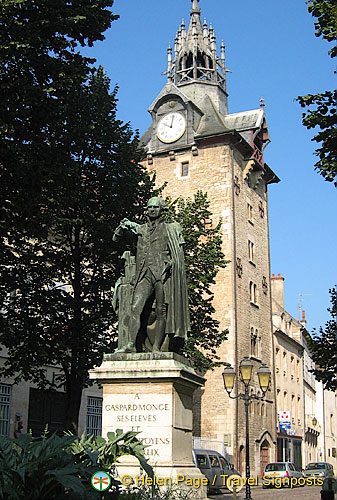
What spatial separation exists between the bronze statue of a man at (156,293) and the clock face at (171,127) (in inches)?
1292

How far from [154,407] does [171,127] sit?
35.0 meters

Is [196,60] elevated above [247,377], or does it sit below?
above

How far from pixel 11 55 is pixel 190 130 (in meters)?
28.8

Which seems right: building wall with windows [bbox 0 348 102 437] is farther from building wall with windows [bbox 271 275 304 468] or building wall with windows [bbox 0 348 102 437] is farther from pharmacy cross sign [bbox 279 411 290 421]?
pharmacy cross sign [bbox 279 411 290 421]

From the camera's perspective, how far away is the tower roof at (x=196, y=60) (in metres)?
46.8

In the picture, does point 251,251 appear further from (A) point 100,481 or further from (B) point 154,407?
(A) point 100,481

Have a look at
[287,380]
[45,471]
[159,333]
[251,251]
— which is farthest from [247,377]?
[287,380]

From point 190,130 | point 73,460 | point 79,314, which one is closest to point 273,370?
point 190,130

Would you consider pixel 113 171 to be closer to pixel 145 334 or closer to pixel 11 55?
pixel 11 55

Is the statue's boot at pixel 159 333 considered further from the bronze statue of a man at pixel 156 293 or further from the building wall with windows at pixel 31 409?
the building wall with windows at pixel 31 409

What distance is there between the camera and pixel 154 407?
906 centimetres

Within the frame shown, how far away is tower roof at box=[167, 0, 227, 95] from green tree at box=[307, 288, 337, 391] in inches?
1011

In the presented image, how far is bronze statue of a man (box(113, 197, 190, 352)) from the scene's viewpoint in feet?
32.0

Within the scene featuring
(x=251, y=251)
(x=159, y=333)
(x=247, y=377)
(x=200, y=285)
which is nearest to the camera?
(x=159, y=333)
